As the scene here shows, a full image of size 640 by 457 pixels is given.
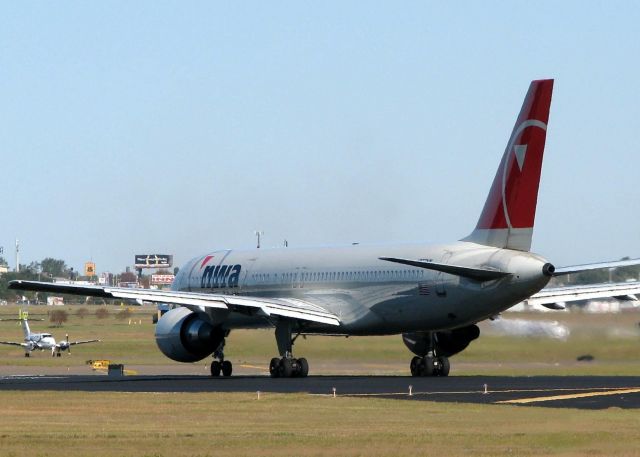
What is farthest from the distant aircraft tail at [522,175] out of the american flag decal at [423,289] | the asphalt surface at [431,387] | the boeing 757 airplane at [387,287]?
the asphalt surface at [431,387]

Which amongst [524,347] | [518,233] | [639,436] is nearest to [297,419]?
[639,436]

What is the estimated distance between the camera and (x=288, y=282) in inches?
2307

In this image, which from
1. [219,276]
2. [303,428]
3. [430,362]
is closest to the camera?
[303,428]

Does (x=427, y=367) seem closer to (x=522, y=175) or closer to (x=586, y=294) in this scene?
(x=586, y=294)

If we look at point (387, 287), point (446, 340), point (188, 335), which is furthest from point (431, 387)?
point (188, 335)

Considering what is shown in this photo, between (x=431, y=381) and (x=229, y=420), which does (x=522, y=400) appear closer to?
(x=229, y=420)

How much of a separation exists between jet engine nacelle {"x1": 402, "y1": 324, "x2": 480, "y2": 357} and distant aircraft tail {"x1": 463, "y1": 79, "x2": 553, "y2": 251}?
601 centimetres

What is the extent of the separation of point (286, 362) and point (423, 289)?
613 cm

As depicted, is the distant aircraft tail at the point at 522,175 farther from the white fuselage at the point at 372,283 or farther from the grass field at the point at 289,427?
the grass field at the point at 289,427

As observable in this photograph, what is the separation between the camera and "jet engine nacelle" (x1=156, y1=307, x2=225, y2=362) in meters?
57.8

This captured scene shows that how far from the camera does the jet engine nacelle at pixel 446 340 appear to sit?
54.2 m

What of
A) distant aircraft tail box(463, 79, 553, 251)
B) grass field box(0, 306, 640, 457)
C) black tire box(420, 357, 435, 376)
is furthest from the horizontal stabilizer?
grass field box(0, 306, 640, 457)

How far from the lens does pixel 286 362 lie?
53656mm

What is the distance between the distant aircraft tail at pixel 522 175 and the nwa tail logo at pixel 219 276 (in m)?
15.3
